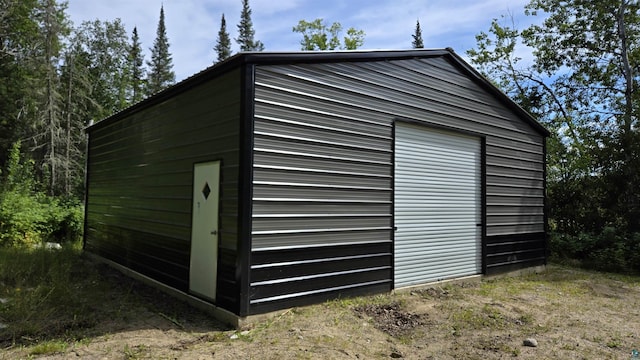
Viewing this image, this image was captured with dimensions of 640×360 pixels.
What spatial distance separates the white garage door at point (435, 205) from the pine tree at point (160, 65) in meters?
29.4

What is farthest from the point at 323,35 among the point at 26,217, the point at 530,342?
the point at 530,342

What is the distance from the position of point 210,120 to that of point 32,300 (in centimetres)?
328

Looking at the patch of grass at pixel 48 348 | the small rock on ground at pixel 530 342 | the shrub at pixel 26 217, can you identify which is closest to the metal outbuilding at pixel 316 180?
the patch of grass at pixel 48 348

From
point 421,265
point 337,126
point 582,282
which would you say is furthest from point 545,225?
point 337,126

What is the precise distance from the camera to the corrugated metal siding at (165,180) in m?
4.70

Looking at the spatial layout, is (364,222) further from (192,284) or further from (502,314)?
(192,284)

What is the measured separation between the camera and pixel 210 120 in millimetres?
5137

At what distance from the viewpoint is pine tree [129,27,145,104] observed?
28.7 meters

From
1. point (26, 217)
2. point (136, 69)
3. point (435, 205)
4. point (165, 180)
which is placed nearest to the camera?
point (165, 180)

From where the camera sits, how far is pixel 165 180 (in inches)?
245

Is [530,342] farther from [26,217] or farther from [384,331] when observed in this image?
[26,217]

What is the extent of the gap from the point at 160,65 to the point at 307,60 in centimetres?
3132

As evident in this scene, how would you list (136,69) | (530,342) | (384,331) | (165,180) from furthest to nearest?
(136,69)
(165,180)
(384,331)
(530,342)

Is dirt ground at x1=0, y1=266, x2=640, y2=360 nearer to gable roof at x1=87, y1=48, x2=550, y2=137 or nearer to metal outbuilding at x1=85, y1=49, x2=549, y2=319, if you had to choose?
metal outbuilding at x1=85, y1=49, x2=549, y2=319
